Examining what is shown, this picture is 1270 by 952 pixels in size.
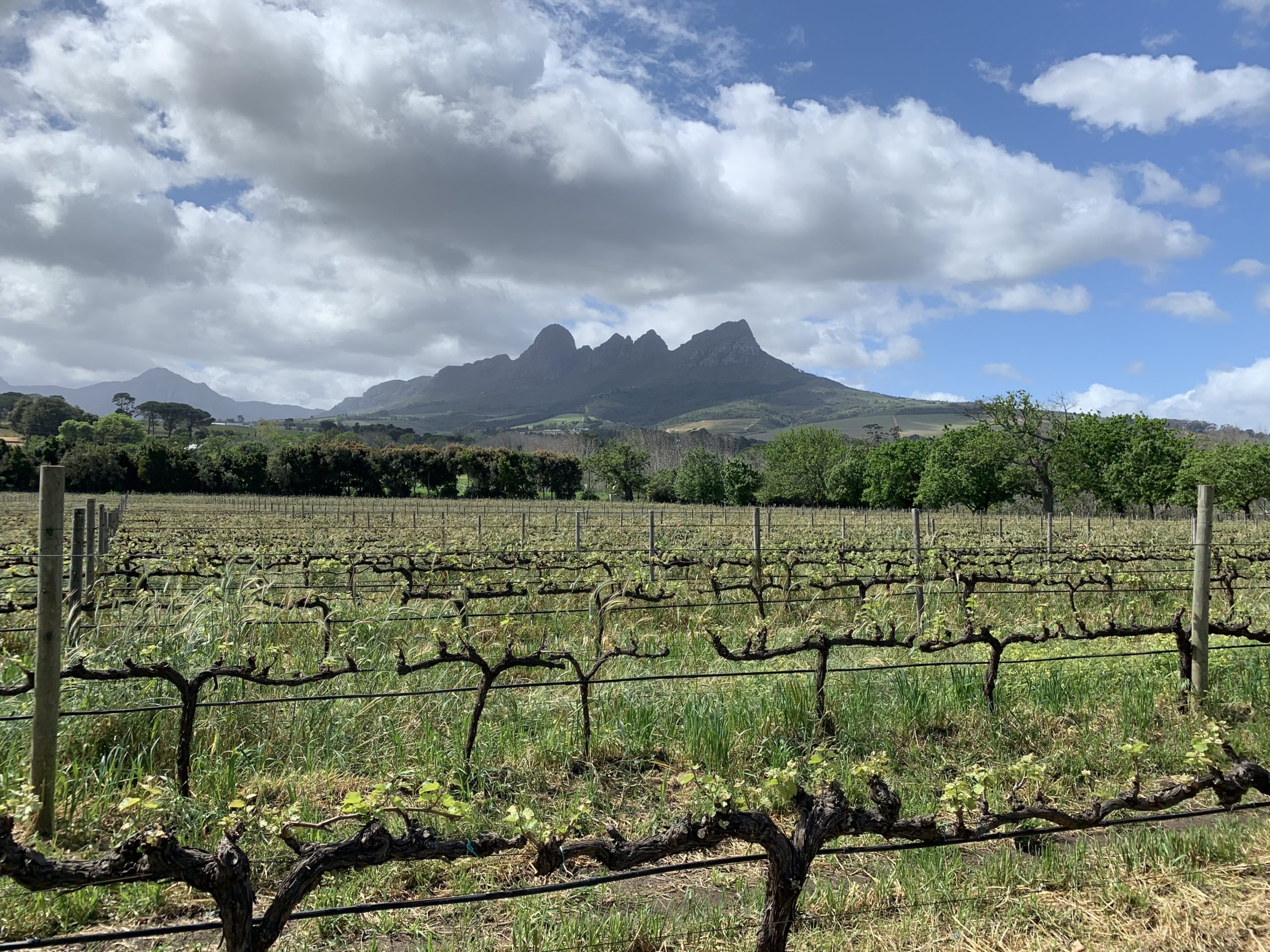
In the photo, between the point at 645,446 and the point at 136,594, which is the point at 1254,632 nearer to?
the point at 136,594

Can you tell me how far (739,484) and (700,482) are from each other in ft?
14.7

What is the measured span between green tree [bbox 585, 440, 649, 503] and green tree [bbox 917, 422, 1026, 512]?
3145cm

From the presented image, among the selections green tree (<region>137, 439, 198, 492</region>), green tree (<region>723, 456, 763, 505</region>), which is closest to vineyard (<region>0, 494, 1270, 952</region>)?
green tree (<region>723, 456, 763, 505</region>)

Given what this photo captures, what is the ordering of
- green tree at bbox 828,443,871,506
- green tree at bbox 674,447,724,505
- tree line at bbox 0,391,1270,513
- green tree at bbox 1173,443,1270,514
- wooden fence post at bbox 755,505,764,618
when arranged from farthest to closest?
1. green tree at bbox 674,447,724,505
2. green tree at bbox 828,443,871,506
3. tree line at bbox 0,391,1270,513
4. green tree at bbox 1173,443,1270,514
5. wooden fence post at bbox 755,505,764,618

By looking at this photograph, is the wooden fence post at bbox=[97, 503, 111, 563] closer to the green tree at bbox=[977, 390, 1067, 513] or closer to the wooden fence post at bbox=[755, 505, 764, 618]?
the wooden fence post at bbox=[755, 505, 764, 618]

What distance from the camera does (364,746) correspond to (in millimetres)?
4531

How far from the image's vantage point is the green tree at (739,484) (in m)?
62.9

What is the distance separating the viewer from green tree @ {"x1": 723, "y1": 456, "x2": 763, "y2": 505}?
62.9m

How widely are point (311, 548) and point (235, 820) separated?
561 inches

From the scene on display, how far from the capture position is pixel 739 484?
6278cm

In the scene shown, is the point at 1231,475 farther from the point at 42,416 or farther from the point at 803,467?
the point at 42,416

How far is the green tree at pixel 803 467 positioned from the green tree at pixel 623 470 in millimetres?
12827

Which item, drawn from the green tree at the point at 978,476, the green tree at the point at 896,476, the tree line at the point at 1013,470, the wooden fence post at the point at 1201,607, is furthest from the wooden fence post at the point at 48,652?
the green tree at the point at 896,476

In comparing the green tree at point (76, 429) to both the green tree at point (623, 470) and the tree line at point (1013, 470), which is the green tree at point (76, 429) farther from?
the tree line at point (1013, 470)
